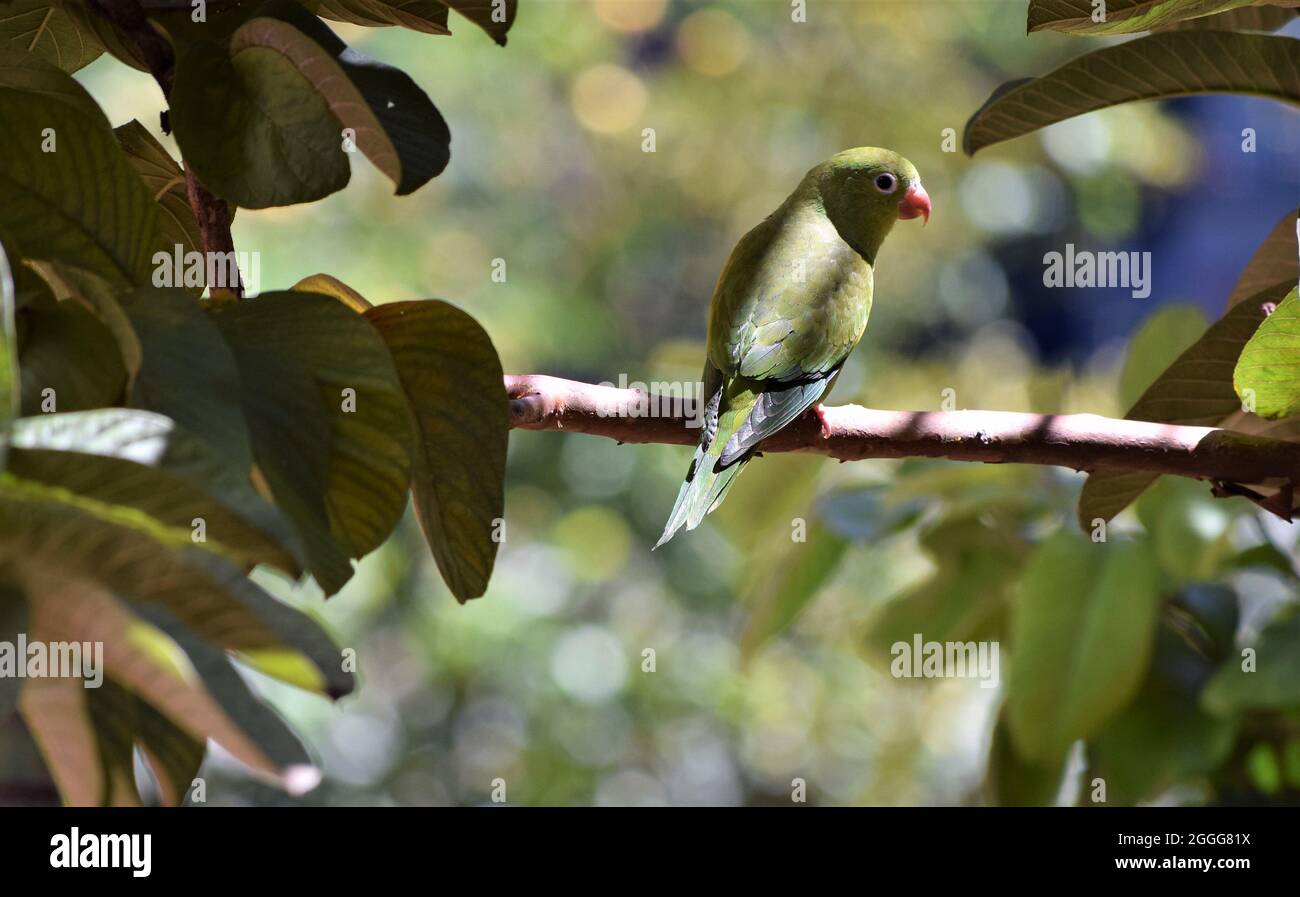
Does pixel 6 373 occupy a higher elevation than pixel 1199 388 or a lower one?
lower

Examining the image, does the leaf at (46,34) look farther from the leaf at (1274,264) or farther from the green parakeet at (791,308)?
the leaf at (1274,264)

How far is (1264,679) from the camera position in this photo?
1.43 m

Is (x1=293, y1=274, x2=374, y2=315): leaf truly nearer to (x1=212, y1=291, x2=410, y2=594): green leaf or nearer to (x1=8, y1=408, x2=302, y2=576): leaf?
(x1=212, y1=291, x2=410, y2=594): green leaf

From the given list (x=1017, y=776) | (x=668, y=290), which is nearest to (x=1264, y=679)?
(x=1017, y=776)

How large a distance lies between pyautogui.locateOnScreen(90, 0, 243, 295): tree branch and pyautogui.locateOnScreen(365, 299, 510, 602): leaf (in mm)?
142

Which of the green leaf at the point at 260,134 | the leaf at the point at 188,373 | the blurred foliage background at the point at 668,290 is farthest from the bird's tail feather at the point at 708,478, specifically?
the blurred foliage background at the point at 668,290

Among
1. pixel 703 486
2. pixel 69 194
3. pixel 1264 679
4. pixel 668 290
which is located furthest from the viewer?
pixel 668 290

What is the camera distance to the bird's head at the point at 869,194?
1.77 m

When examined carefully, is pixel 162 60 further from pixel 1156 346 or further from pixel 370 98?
pixel 1156 346

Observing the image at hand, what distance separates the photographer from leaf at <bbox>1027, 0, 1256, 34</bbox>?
0.87m

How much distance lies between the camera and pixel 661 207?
538 cm

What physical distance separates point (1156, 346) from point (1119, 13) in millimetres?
951

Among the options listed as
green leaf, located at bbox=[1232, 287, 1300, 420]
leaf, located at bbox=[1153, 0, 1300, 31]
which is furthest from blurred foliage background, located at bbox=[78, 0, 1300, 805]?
green leaf, located at bbox=[1232, 287, 1300, 420]
